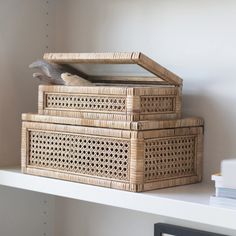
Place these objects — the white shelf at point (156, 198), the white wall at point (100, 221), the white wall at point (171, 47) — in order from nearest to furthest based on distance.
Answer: the white shelf at point (156, 198), the white wall at point (171, 47), the white wall at point (100, 221)

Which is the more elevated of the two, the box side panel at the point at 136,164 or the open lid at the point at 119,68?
the open lid at the point at 119,68

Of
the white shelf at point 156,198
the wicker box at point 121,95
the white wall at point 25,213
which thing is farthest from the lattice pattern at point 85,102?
the white wall at point 25,213

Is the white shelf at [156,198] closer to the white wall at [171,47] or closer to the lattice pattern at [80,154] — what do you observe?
the lattice pattern at [80,154]

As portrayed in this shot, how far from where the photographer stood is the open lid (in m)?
1.06

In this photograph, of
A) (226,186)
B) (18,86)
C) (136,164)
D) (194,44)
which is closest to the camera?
(226,186)

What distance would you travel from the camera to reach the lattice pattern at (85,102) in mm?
1075

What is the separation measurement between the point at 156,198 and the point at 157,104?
0.64ft

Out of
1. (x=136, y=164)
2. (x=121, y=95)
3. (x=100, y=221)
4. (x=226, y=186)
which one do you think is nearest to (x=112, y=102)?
(x=121, y=95)

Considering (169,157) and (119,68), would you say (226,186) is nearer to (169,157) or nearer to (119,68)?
(169,157)

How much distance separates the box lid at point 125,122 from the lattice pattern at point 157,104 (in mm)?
30

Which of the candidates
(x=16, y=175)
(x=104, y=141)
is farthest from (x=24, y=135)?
(x=104, y=141)

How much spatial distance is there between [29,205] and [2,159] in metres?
0.14

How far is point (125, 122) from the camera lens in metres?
1.04

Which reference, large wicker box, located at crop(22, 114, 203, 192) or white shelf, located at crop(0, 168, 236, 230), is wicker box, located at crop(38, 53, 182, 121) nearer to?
large wicker box, located at crop(22, 114, 203, 192)
